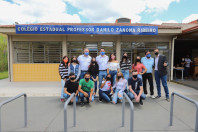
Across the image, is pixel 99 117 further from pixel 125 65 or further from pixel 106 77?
pixel 125 65

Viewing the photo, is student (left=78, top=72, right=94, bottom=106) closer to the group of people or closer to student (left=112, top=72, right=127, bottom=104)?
the group of people

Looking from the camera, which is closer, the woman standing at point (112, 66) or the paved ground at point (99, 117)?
the paved ground at point (99, 117)

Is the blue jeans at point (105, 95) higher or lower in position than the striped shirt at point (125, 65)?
lower

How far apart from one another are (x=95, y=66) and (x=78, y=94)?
1192mm

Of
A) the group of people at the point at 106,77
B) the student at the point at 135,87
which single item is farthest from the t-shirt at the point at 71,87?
the student at the point at 135,87

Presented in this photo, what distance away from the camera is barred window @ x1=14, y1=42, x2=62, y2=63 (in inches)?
343

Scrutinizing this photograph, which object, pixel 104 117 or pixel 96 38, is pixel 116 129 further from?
pixel 96 38

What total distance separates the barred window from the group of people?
15.2ft

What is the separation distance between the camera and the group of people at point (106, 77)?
4.09 metres

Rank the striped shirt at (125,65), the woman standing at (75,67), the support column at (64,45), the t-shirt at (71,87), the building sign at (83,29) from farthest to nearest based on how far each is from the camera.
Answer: the support column at (64,45) < the building sign at (83,29) < the striped shirt at (125,65) < the woman standing at (75,67) < the t-shirt at (71,87)

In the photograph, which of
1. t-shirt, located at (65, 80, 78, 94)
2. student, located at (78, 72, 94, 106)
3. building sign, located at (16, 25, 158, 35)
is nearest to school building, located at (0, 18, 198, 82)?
building sign, located at (16, 25, 158, 35)

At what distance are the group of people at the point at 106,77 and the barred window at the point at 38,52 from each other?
463 centimetres

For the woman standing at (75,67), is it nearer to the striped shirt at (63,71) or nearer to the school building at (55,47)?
the striped shirt at (63,71)

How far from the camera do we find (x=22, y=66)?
8.62 metres
